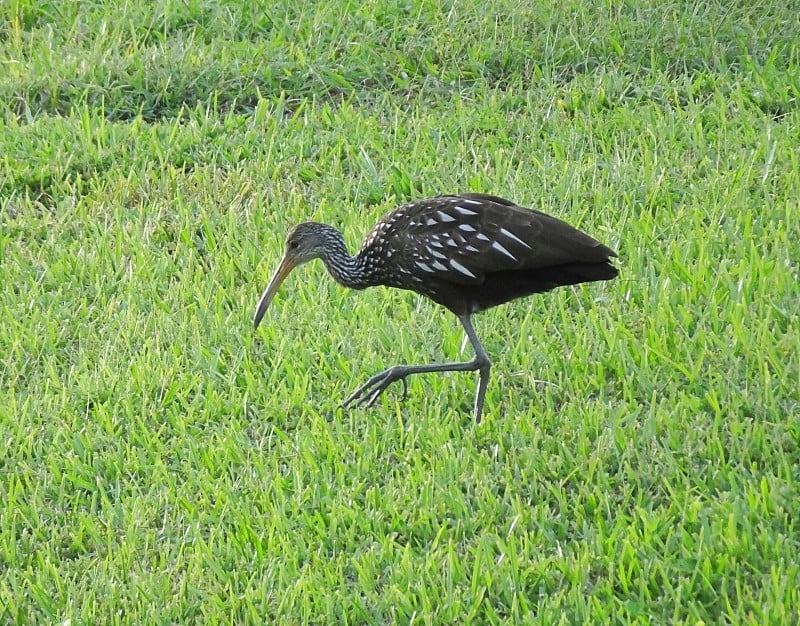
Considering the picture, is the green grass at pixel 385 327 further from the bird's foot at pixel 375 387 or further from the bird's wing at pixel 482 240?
the bird's wing at pixel 482 240

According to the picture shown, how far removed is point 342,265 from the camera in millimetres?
5988

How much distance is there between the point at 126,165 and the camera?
25.3 feet

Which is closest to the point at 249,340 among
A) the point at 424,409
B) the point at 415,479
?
the point at 424,409

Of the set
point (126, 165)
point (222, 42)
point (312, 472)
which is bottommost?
point (312, 472)

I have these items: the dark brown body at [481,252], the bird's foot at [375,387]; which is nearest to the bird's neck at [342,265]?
the dark brown body at [481,252]

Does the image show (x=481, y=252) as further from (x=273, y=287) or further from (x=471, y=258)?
(x=273, y=287)

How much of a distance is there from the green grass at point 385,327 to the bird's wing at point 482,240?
618 mm

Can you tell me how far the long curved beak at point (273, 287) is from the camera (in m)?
6.00

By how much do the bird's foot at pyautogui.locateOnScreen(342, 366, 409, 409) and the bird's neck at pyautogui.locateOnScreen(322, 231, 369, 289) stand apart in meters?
0.48

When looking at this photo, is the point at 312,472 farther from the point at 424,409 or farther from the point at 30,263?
the point at 30,263

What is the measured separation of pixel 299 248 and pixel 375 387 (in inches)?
30.2

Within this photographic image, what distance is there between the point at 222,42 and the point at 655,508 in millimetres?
4810

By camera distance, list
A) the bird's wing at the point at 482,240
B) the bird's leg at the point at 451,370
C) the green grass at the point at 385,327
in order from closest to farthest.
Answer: the green grass at the point at 385,327, the bird's wing at the point at 482,240, the bird's leg at the point at 451,370

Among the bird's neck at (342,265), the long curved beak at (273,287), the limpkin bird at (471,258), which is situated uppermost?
the limpkin bird at (471,258)
